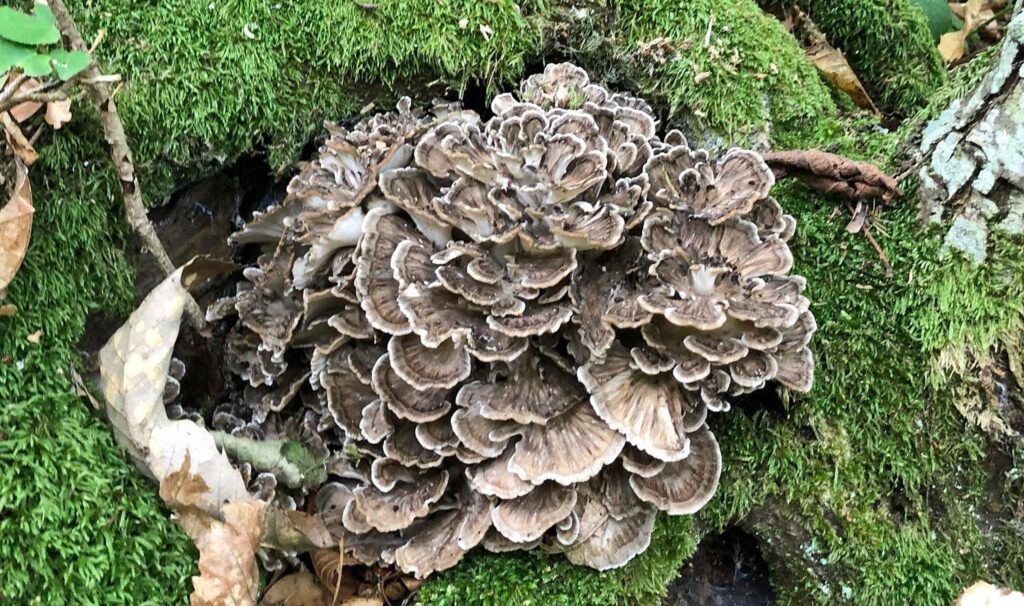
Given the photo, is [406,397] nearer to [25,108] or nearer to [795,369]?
[795,369]

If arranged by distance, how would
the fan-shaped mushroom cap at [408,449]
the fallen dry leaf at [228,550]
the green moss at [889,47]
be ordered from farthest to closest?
the green moss at [889,47] < the fan-shaped mushroom cap at [408,449] < the fallen dry leaf at [228,550]

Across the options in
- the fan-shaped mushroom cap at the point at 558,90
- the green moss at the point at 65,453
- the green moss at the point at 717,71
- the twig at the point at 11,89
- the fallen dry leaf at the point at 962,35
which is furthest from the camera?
the fallen dry leaf at the point at 962,35

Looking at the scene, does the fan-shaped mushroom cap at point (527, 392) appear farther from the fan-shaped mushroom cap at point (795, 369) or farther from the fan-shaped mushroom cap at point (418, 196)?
the fan-shaped mushroom cap at point (795, 369)

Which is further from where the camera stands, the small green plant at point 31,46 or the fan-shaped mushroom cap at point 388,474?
the fan-shaped mushroom cap at point 388,474

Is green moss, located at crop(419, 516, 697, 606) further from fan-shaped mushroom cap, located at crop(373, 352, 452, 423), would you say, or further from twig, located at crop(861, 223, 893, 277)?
twig, located at crop(861, 223, 893, 277)

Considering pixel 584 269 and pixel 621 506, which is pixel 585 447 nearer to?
pixel 621 506

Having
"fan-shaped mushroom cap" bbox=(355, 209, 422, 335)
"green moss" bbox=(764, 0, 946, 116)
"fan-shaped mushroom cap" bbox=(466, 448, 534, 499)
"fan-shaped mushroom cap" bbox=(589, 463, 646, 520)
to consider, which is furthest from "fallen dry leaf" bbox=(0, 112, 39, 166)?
"green moss" bbox=(764, 0, 946, 116)

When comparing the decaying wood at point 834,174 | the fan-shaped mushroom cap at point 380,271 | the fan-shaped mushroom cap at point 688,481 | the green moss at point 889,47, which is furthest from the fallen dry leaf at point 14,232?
the green moss at point 889,47

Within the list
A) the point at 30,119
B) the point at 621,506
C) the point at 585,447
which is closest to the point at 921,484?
the point at 621,506
